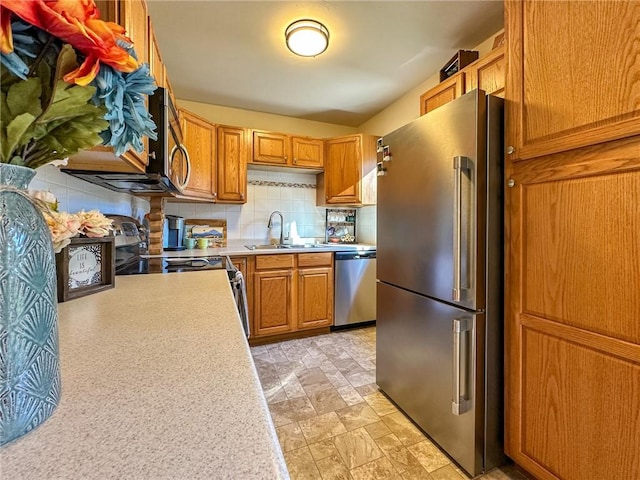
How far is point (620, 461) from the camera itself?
0.88m

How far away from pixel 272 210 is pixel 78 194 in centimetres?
205

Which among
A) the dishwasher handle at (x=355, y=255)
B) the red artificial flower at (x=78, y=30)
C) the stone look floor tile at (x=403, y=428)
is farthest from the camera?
the dishwasher handle at (x=355, y=255)

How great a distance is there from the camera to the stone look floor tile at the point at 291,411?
1.61 m

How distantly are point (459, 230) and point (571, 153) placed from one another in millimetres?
440

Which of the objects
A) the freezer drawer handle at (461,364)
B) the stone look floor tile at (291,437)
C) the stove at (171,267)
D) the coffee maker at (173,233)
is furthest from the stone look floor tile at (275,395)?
the coffee maker at (173,233)

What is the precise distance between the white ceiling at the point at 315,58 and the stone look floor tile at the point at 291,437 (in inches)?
95.5

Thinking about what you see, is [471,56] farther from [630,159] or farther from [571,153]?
[630,159]

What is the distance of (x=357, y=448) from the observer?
139cm

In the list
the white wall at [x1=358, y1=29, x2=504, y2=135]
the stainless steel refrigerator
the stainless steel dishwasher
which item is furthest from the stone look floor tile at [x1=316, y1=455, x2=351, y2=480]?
the white wall at [x1=358, y1=29, x2=504, y2=135]

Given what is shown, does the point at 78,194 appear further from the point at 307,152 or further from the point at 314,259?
the point at 307,152

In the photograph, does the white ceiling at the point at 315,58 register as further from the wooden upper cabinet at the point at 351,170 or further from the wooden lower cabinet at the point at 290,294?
the wooden lower cabinet at the point at 290,294

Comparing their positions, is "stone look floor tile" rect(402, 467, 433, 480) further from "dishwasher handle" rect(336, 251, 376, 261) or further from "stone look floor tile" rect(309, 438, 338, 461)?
"dishwasher handle" rect(336, 251, 376, 261)

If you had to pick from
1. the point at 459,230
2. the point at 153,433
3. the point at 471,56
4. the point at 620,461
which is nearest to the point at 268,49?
the point at 471,56

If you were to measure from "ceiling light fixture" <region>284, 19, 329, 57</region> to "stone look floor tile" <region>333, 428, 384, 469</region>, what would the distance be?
94.2 inches
